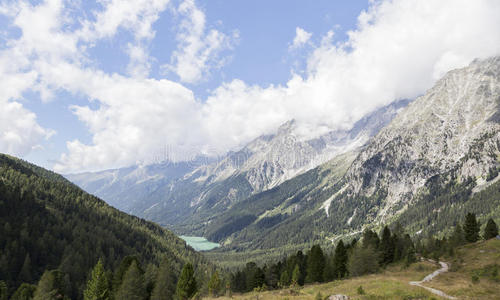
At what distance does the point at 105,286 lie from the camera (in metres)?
59.7

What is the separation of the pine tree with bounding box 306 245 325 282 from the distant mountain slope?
83.3 m

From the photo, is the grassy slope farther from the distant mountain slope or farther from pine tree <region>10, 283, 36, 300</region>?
the distant mountain slope

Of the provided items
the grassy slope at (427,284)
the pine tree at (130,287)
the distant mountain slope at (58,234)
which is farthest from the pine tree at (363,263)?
the distant mountain slope at (58,234)

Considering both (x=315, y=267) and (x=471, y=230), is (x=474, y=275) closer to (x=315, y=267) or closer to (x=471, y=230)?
(x=315, y=267)

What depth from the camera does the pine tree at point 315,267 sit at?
253 feet

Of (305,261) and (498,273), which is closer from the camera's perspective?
(498,273)

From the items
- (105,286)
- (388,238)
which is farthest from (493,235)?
(105,286)

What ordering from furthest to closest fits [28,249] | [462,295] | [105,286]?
[28,249]
[105,286]
[462,295]

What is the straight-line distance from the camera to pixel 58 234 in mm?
136750

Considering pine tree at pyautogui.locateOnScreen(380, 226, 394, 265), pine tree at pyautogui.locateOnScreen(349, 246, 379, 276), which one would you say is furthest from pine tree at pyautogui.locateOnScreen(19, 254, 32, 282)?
pine tree at pyautogui.locateOnScreen(380, 226, 394, 265)

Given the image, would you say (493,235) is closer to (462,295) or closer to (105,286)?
(462,295)

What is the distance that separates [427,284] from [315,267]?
39.4 metres

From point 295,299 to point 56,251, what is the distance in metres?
136

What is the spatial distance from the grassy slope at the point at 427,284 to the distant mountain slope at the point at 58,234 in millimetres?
95377
